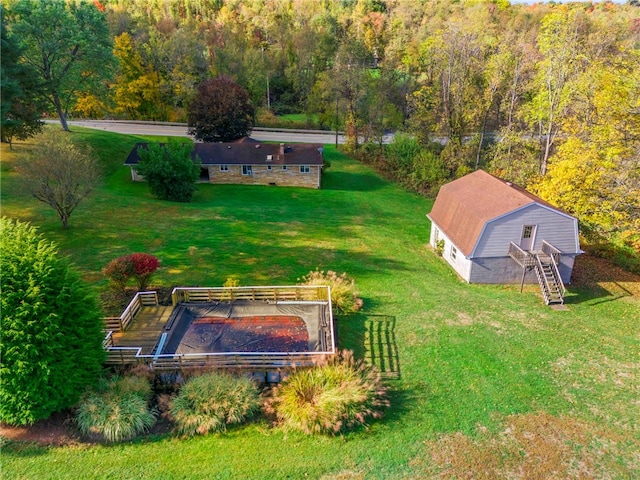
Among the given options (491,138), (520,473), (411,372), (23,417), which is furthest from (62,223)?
(491,138)

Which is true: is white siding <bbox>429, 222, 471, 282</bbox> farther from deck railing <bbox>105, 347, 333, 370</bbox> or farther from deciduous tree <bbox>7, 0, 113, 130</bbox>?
deciduous tree <bbox>7, 0, 113, 130</bbox>

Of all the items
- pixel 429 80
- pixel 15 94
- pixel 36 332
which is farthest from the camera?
pixel 429 80

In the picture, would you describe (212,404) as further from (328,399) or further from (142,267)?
(142,267)

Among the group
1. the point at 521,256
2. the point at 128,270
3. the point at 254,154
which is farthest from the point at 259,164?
the point at 521,256

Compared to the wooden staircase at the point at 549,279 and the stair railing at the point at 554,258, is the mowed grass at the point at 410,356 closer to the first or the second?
the wooden staircase at the point at 549,279

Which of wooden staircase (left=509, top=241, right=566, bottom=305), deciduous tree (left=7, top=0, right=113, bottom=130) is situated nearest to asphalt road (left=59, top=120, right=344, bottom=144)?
deciduous tree (left=7, top=0, right=113, bottom=130)

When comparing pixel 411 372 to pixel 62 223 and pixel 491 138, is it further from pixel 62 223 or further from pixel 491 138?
pixel 491 138
